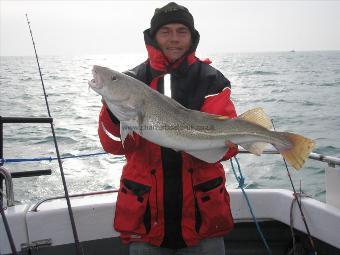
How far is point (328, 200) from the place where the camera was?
398cm

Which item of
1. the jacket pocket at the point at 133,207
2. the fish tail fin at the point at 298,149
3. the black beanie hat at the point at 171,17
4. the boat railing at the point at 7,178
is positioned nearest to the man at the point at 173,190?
the jacket pocket at the point at 133,207

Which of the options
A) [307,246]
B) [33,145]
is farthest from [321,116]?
[307,246]

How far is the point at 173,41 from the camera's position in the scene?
318 centimetres

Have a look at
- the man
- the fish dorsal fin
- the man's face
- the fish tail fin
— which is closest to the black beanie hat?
the man's face

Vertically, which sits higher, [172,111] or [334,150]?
[172,111]

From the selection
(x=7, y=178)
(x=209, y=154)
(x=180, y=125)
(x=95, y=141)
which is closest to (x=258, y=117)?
(x=209, y=154)

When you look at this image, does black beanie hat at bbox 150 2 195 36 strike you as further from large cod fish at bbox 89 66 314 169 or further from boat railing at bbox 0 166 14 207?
boat railing at bbox 0 166 14 207

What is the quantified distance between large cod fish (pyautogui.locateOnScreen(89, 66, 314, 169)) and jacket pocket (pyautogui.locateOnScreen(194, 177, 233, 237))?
0.72 ft

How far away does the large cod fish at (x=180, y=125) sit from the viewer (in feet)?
9.17

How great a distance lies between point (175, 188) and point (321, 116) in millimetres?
14574

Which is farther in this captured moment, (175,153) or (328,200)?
(328,200)

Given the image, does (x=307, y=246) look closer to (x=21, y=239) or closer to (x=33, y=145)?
(x=21, y=239)

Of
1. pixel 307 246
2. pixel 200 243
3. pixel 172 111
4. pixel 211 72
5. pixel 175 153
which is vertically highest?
pixel 211 72

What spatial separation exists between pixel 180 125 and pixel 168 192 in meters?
0.50
